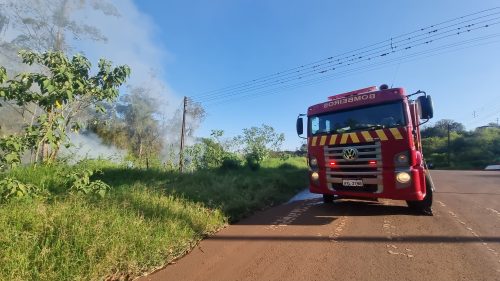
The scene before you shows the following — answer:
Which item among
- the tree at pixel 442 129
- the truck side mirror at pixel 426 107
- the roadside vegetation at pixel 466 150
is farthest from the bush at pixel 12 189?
the tree at pixel 442 129

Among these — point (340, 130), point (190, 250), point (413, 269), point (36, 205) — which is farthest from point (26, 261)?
point (340, 130)

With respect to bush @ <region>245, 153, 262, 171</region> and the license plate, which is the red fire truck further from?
bush @ <region>245, 153, 262, 171</region>

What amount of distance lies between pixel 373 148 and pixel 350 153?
476 millimetres

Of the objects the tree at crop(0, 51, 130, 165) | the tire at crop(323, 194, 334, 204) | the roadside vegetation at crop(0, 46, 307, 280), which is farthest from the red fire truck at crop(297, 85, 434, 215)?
the tree at crop(0, 51, 130, 165)

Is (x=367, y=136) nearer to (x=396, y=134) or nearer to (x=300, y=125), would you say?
(x=396, y=134)

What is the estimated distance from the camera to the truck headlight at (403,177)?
6004 millimetres

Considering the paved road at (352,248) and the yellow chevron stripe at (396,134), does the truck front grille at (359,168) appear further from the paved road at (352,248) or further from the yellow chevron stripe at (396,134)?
the paved road at (352,248)

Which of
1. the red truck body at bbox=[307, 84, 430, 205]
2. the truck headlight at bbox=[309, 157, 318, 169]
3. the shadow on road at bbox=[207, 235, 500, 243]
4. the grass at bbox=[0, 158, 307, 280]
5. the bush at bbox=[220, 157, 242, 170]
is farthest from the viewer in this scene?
the bush at bbox=[220, 157, 242, 170]

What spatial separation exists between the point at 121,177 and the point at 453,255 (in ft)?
30.9

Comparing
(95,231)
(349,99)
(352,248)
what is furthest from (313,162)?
(95,231)

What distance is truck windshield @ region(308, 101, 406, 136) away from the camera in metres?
6.48

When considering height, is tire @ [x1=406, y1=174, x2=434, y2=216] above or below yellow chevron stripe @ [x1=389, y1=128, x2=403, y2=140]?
below

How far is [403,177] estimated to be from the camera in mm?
6027

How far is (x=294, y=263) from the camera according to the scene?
392 centimetres
